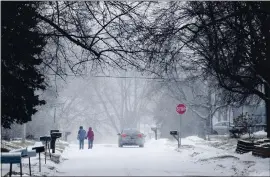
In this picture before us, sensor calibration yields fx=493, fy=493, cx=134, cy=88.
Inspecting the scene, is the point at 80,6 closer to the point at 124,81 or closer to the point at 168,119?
the point at 168,119

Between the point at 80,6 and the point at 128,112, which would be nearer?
the point at 80,6

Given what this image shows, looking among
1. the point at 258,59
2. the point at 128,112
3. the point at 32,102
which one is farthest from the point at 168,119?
the point at 32,102

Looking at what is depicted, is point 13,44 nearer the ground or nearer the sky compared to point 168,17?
nearer the ground

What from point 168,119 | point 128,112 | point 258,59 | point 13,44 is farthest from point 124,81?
point 13,44

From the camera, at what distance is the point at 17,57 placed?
599 inches

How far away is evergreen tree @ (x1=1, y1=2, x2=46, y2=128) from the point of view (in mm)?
14805

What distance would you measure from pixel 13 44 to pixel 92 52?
140 inches

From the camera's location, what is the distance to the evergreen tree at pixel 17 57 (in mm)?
14805

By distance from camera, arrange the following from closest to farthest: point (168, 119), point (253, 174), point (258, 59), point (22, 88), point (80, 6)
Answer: point (253, 174), point (22, 88), point (80, 6), point (258, 59), point (168, 119)

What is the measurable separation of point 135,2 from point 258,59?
5619 millimetres

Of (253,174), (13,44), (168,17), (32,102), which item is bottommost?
(253,174)

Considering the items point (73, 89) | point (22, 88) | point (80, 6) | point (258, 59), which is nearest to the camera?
point (22, 88)

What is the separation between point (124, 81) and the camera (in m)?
70.8

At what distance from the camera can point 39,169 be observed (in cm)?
1476
